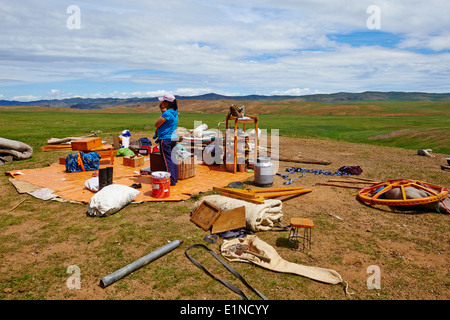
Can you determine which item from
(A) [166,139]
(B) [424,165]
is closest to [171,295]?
(A) [166,139]

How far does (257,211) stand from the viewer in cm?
559

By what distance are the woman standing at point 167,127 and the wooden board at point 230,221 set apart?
307cm

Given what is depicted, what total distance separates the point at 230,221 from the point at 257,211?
585 millimetres

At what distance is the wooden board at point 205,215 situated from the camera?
223 inches

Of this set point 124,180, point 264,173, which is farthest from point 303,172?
point 124,180

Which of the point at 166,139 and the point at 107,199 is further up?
the point at 166,139

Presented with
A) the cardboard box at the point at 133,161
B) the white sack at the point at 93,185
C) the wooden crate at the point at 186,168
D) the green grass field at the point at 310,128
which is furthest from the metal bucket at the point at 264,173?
the green grass field at the point at 310,128

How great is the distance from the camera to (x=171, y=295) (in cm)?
366

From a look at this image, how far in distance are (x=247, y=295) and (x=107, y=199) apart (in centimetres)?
397

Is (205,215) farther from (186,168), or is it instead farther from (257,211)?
(186,168)

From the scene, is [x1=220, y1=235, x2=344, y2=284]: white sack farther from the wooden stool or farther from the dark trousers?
the dark trousers

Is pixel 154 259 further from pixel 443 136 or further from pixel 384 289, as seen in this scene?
pixel 443 136

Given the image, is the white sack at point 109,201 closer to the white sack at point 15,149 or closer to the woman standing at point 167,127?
the woman standing at point 167,127
